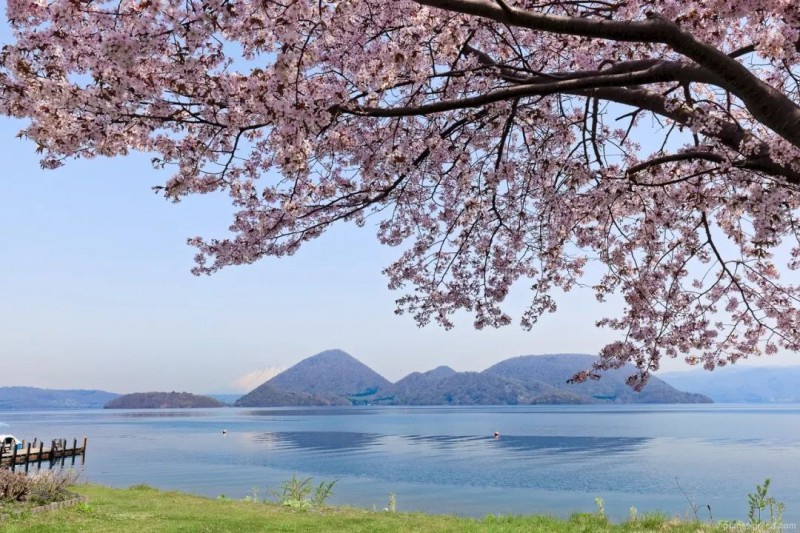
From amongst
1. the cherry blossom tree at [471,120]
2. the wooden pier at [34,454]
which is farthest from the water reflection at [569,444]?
the cherry blossom tree at [471,120]

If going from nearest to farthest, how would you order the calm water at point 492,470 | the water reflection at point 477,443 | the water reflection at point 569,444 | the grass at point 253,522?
the grass at point 253,522 < the calm water at point 492,470 < the water reflection at point 569,444 < the water reflection at point 477,443

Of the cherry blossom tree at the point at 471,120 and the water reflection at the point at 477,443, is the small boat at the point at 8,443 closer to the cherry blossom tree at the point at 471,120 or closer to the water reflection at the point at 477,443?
the water reflection at the point at 477,443

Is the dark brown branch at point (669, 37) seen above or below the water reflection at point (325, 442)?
above

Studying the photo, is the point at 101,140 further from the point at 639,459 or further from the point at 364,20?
the point at 639,459

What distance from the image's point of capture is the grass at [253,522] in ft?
39.5

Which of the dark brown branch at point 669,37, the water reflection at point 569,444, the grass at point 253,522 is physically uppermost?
the dark brown branch at point 669,37

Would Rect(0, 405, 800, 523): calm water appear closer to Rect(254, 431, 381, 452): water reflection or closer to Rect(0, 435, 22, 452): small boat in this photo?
Rect(254, 431, 381, 452): water reflection

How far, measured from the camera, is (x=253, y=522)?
43.9ft

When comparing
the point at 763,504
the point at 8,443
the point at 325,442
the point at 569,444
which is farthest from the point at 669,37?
the point at 325,442

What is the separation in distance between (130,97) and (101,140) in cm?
70

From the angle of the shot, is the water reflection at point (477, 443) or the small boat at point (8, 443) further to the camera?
the water reflection at point (477, 443)

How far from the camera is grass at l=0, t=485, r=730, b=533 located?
12.1m

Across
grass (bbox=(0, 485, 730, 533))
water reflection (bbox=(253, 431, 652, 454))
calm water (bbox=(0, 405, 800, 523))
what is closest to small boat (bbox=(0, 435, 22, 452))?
calm water (bbox=(0, 405, 800, 523))

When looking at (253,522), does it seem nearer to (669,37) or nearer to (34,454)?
(669,37)
